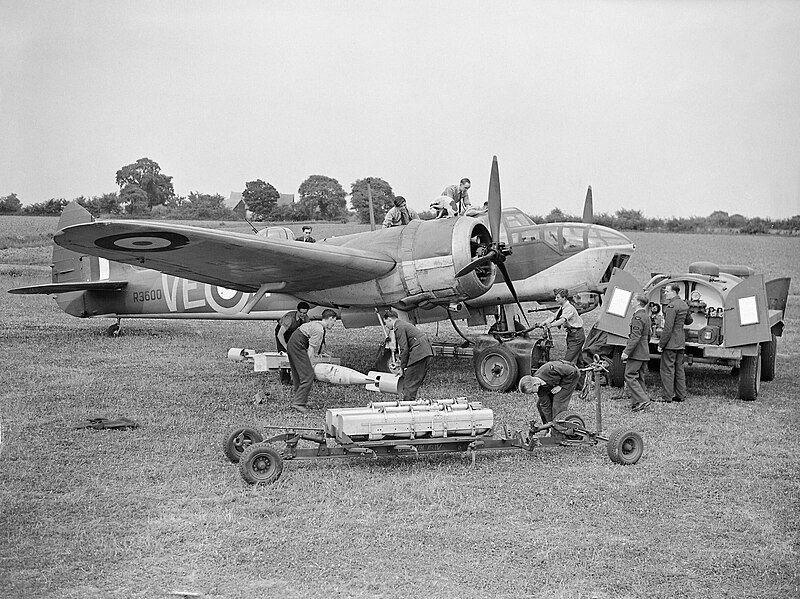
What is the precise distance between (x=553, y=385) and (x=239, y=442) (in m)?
2.89

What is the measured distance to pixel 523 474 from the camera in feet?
21.3

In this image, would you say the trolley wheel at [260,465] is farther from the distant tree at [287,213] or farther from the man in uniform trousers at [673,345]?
the distant tree at [287,213]

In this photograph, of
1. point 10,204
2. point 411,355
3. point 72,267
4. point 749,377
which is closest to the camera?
point 411,355

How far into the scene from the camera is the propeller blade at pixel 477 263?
9.30 m

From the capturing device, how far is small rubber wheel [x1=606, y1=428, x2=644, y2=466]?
6.66 metres

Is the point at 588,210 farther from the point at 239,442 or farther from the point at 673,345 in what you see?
the point at 239,442

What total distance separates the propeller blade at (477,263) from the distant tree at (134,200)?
19.5ft

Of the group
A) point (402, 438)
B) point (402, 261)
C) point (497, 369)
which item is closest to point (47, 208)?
point (402, 261)

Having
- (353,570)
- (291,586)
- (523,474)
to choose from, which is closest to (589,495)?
Result: (523,474)

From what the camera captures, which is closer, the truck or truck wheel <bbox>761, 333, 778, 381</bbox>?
the truck

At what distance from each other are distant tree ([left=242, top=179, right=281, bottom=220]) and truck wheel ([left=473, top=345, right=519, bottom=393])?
20.2ft

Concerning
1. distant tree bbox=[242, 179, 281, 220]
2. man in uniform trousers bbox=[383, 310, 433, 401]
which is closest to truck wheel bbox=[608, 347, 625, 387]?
man in uniform trousers bbox=[383, 310, 433, 401]

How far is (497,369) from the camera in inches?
388

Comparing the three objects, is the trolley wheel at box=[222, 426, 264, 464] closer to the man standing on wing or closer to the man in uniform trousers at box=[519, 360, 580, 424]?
the man in uniform trousers at box=[519, 360, 580, 424]
